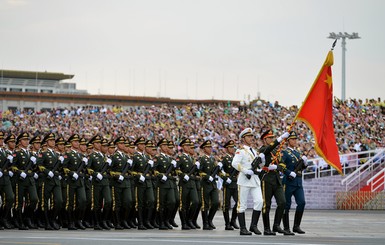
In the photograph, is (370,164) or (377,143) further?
(377,143)

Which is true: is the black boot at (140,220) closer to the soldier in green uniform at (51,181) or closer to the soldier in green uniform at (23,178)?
the soldier in green uniform at (51,181)

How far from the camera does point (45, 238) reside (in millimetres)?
17250

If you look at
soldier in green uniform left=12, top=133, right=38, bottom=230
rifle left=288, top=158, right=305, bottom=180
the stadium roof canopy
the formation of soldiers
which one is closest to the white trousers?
rifle left=288, top=158, right=305, bottom=180

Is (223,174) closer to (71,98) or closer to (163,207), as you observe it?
(163,207)

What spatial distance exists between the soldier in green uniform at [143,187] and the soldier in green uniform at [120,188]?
7.1 inches

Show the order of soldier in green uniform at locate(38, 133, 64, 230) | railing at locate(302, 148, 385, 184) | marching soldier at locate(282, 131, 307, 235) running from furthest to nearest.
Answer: railing at locate(302, 148, 385, 184) < soldier in green uniform at locate(38, 133, 64, 230) < marching soldier at locate(282, 131, 307, 235)

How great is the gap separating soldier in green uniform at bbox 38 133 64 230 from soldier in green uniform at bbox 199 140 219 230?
2.96m

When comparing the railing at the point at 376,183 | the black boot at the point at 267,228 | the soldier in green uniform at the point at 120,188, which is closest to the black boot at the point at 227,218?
the soldier in green uniform at the point at 120,188

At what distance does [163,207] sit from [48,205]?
2414mm

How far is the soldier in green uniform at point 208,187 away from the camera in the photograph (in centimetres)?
2183

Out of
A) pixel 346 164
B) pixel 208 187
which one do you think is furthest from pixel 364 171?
pixel 208 187

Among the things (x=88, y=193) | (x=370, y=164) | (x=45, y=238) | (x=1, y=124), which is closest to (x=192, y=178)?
(x=88, y=193)

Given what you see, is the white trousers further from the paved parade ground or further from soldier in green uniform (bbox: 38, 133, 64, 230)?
soldier in green uniform (bbox: 38, 133, 64, 230)

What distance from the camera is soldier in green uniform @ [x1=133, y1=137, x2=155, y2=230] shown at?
21984 mm
